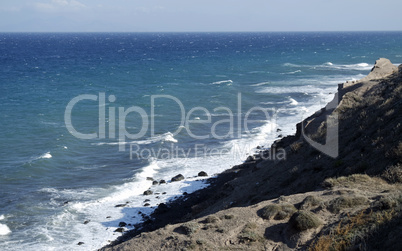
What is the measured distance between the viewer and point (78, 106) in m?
58.6

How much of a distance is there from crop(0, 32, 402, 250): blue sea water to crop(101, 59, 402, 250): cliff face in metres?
4.98

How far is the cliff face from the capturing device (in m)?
12.2

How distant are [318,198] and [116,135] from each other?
108ft

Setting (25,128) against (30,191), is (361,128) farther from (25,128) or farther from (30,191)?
(25,128)

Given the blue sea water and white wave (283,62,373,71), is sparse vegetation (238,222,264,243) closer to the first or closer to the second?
the blue sea water

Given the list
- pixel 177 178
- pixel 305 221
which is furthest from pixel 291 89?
pixel 305 221

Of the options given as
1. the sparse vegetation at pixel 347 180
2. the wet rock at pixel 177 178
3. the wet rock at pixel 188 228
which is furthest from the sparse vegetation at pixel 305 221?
the wet rock at pixel 177 178

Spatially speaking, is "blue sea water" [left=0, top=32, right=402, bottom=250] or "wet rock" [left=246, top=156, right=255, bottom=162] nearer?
"blue sea water" [left=0, top=32, right=402, bottom=250]

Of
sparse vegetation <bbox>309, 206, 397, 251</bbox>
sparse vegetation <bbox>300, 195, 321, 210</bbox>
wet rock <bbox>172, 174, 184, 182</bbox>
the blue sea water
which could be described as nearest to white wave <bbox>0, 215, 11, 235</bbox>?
the blue sea water

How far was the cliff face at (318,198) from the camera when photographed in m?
12.2

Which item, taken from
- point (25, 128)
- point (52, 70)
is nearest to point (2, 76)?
point (52, 70)

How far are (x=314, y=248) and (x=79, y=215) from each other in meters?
18.4

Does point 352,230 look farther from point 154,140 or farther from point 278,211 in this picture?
point 154,140

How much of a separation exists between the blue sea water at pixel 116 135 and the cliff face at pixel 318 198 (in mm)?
4975
